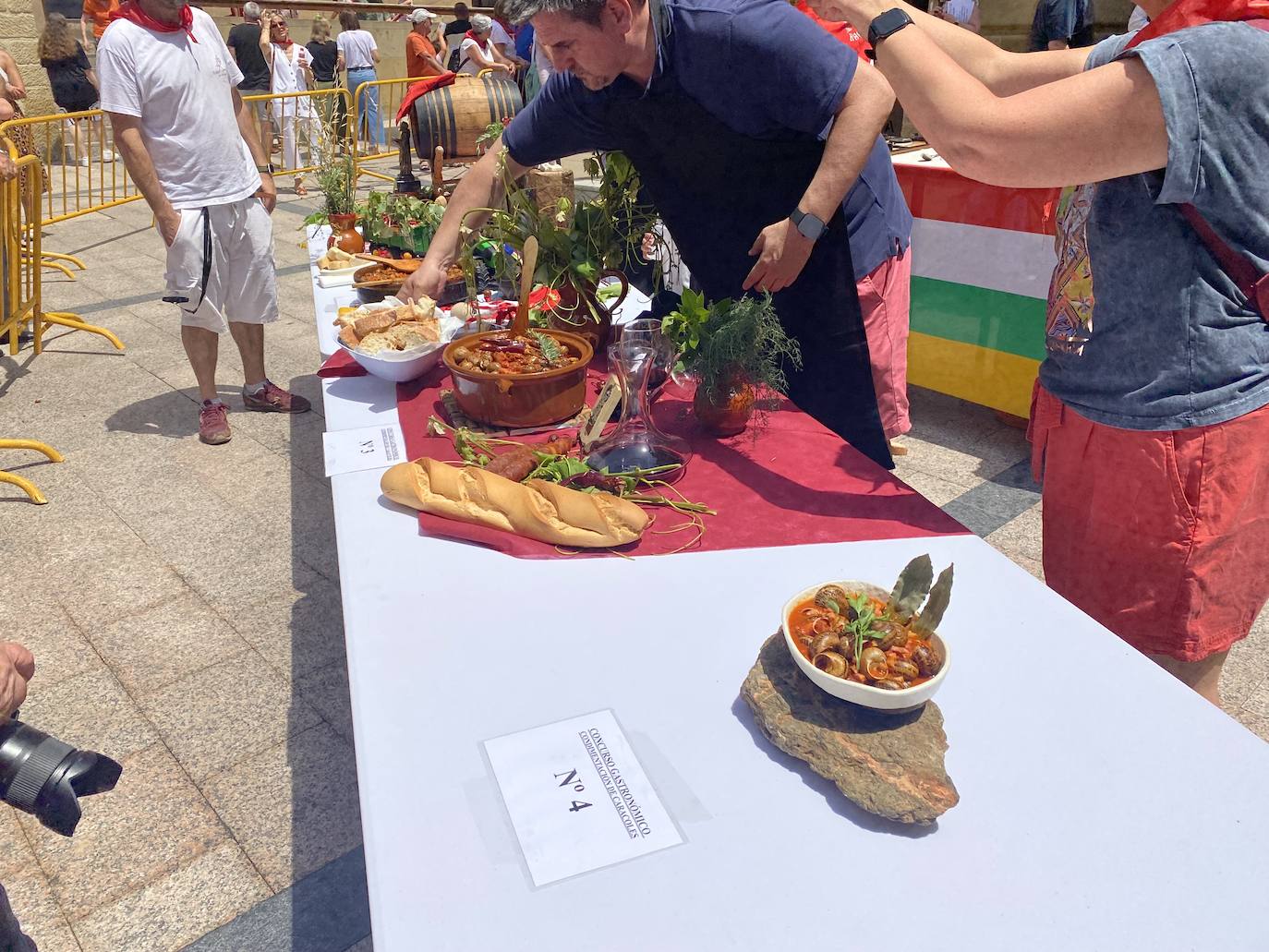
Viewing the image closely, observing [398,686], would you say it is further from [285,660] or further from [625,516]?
[285,660]

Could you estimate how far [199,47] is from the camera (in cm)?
336

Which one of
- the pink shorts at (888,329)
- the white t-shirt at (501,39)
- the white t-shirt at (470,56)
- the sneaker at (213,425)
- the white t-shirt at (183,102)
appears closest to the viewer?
the pink shorts at (888,329)

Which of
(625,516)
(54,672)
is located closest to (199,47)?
(54,672)

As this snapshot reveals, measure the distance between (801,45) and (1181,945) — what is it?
153 cm

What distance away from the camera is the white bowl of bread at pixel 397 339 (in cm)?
198

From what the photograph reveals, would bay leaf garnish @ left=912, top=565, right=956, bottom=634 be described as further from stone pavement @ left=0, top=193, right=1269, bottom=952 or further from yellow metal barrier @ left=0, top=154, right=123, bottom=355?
yellow metal barrier @ left=0, top=154, right=123, bottom=355

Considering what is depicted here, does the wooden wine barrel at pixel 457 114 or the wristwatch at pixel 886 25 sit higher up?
the wristwatch at pixel 886 25

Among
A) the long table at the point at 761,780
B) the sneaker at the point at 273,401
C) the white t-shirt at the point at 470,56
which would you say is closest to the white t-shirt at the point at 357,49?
the white t-shirt at the point at 470,56

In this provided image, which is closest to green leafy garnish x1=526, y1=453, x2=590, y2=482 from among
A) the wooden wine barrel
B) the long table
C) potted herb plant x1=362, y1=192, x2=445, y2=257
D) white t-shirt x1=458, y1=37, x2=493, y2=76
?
the long table

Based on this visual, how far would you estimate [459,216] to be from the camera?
2.24 meters

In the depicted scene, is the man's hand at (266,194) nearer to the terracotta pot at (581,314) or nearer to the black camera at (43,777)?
the terracotta pot at (581,314)

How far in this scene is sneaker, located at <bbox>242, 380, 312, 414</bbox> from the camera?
13.4ft

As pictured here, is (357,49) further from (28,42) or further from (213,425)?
(213,425)

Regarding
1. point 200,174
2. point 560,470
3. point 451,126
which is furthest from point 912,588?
point 451,126
